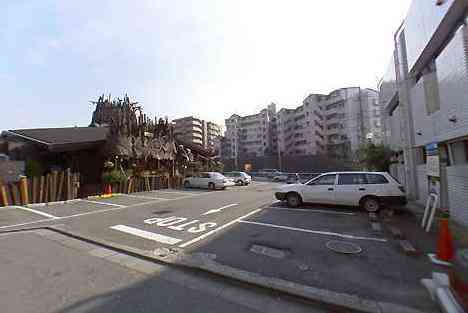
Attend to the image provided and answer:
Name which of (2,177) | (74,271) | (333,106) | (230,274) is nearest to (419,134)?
(230,274)

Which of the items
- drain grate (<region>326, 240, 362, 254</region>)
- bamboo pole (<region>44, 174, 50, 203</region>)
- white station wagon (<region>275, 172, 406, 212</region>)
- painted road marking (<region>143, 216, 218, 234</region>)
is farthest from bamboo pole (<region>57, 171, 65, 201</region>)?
drain grate (<region>326, 240, 362, 254</region>)

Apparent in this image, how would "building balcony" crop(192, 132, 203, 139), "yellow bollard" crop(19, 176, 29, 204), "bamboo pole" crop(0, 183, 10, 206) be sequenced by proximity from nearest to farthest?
1. "bamboo pole" crop(0, 183, 10, 206)
2. "yellow bollard" crop(19, 176, 29, 204)
3. "building balcony" crop(192, 132, 203, 139)

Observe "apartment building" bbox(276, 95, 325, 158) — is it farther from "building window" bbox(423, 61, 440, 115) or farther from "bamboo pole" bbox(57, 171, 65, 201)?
"bamboo pole" bbox(57, 171, 65, 201)

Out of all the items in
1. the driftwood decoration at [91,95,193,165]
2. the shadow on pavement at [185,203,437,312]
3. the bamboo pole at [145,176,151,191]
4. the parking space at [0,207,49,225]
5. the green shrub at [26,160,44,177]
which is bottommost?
the shadow on pavement at [185,203,437,312]

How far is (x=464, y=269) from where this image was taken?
2711mm

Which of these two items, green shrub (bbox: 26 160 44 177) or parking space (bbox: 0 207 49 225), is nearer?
parking space (bbox: 0 207 49 225)

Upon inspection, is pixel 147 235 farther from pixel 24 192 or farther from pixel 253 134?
pixel 253 134

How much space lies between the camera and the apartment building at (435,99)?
6684mm

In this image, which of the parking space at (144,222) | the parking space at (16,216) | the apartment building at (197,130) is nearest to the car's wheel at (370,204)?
the parking space at (144,222)

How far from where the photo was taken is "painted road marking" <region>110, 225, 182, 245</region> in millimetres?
6039

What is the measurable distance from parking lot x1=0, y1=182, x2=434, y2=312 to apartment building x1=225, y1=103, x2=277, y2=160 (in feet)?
220

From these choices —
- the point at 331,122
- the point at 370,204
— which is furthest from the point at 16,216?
the point at 331,122

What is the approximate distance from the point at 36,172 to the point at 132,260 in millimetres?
14380

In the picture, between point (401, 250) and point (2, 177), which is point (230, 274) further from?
point (2, 177)
